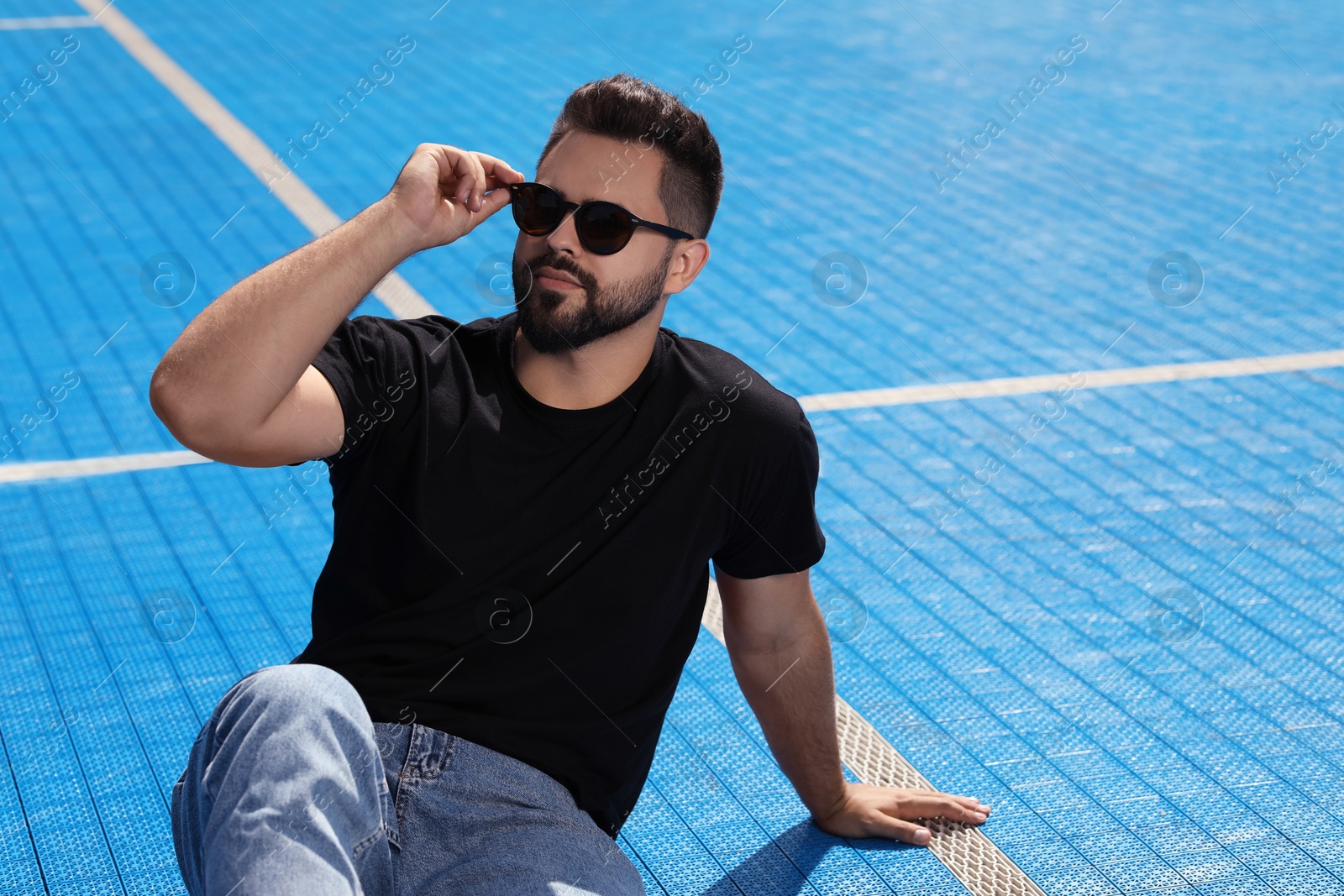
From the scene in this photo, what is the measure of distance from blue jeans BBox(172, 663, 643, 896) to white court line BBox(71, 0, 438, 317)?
3394mm

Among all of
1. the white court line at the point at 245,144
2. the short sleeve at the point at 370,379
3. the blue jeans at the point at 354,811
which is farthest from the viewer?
the white court line at the point at 245,144

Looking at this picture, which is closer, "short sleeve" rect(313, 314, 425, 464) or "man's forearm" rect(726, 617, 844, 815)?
"short sleeve" rect(313, 314, 425, 464)

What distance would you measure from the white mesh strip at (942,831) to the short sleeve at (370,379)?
3.19 feet

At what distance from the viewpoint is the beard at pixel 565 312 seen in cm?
248

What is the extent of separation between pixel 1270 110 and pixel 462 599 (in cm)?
871

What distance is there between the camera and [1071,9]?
12.0 metres

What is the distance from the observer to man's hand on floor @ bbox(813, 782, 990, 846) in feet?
10.0

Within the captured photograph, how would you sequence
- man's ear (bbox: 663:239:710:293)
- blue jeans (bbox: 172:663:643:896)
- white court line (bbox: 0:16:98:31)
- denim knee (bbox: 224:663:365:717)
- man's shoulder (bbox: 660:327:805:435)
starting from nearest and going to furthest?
blue jeans (bbox: 172:663:643:896) → denim knee (bbox: 224:663:365:717) → man's shoulder (bbox: 660:327:805:435) → man's ear (bbox: 663:239:710:293) → white court line (bbox: 0:16:98:31)

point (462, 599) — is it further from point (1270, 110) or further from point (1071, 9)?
point (1071, 9)

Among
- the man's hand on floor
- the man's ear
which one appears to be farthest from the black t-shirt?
the man's hand on floor
